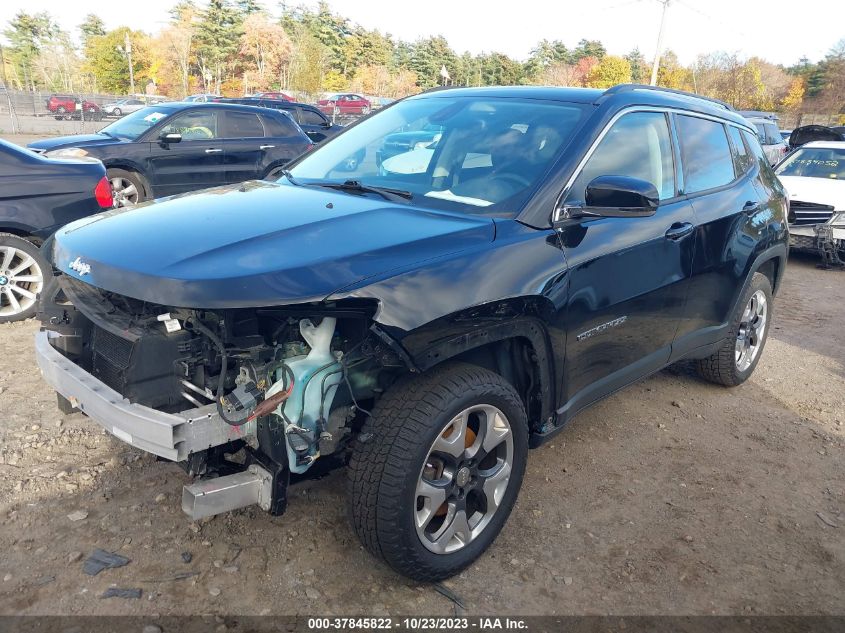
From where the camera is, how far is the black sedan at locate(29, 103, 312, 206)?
31.9ft

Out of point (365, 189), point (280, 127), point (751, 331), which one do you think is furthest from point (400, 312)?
point (280, 127)

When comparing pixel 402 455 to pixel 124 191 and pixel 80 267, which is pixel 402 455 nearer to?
pixel 80 267

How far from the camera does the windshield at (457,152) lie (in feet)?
10.2

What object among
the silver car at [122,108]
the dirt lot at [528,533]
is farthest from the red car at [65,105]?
the dirt lot at [528,533]

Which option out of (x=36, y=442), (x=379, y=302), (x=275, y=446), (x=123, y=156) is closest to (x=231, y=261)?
(x=379, y=302)

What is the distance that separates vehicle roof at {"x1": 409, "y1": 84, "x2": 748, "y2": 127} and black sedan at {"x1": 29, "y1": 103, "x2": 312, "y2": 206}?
603cm

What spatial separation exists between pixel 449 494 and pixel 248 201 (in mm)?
1574

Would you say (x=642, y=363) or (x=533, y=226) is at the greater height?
(x=533, y=226)

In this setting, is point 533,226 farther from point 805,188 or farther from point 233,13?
point 233,13

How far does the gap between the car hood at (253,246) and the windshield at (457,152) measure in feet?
0.81

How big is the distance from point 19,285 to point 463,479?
4.54m

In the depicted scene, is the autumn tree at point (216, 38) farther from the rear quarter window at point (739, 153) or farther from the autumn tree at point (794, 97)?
the rear quarter window at point (739, 153)

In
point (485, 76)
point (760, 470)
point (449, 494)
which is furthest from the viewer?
point (485, 76)

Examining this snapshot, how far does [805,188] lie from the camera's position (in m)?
10.0
